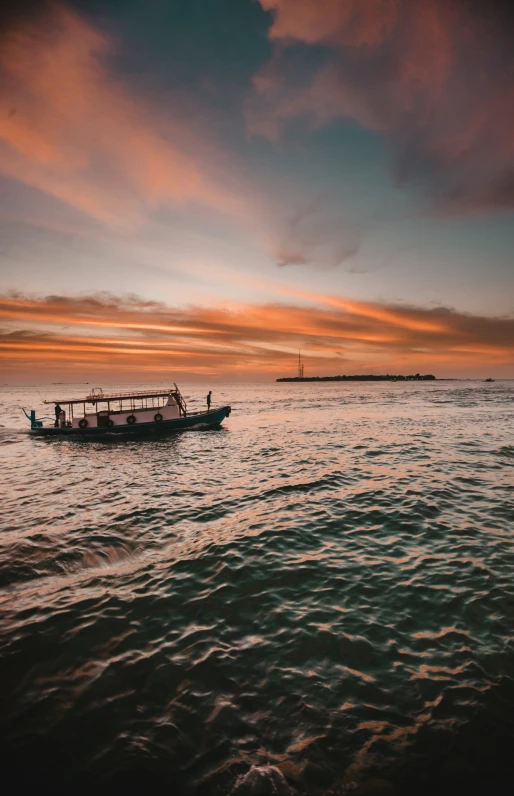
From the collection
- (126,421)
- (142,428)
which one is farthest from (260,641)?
(126,421)

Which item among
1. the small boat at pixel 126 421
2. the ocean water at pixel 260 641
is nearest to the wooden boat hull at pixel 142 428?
the small boat at pixel 126 421

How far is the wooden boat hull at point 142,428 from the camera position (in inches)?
1476

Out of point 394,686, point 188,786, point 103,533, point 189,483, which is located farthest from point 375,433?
point 188,786

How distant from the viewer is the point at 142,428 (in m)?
37.8

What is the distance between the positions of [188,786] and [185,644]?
2669mm

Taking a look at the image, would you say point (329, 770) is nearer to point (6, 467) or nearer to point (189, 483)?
point (189, 483)

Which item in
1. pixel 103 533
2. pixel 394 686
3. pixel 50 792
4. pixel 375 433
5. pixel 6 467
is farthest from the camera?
pixel 375 433

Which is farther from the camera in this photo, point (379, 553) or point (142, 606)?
point (379, 553)

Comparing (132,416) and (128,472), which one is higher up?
(132,416)

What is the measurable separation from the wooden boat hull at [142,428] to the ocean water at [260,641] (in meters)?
20.9

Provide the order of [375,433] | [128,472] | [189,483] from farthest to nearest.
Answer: [375,433] → [128,472] → [189,483]

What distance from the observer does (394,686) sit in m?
5.98

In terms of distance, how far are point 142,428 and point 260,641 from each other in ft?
108

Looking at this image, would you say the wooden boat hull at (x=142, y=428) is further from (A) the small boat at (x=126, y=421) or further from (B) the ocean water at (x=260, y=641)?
(B) the ocean water at (x=260, y=641)
